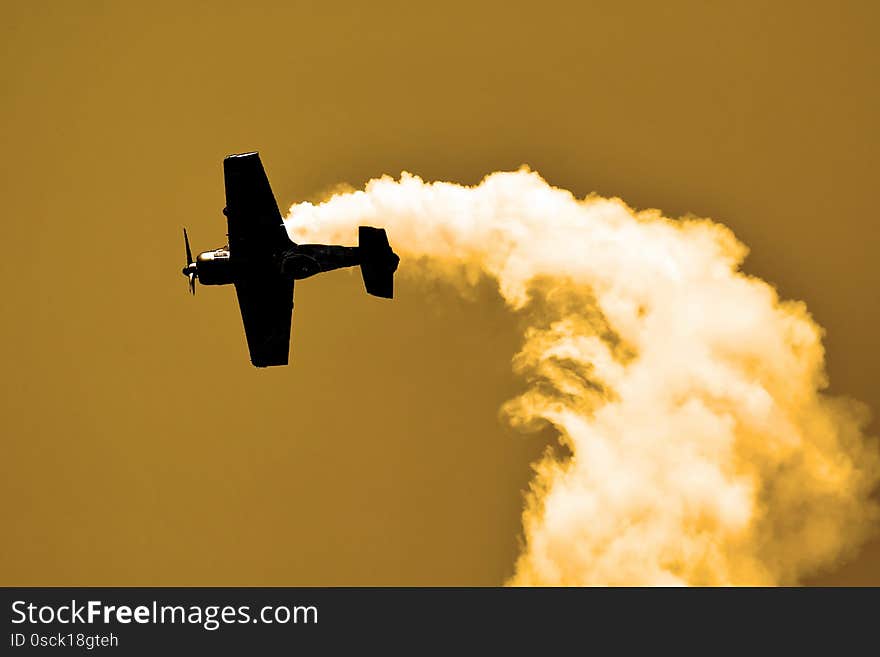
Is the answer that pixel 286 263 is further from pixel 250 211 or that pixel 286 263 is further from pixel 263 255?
pixel 250 211

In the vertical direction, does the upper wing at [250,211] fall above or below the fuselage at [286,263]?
above

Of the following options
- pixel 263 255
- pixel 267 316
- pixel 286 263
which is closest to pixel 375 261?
pixel 286 263

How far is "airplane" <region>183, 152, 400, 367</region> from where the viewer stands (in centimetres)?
7644

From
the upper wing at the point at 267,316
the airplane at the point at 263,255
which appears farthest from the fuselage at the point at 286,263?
the upper wing at the point at 267,316

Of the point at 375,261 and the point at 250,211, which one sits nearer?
the point at 375,261

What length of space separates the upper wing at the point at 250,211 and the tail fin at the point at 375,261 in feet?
12.3

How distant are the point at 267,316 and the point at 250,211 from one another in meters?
6.10

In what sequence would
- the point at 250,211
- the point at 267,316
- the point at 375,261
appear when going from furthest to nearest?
the point at 267,316, the point at 250,211, the point at 375,261

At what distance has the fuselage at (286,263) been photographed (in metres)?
77.2

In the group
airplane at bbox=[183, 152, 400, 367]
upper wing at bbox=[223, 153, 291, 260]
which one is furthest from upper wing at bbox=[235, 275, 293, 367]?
upper wing at bbox=[223, 153, 291, 260]

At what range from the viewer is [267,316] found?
81500mm

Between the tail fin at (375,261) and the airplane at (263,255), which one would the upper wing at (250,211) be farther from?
the tail fin at (375,261)
